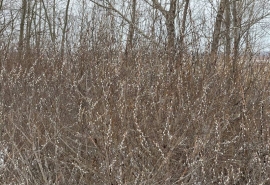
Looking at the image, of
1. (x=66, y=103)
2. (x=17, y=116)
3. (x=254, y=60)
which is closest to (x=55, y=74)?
(x=66, y=103)

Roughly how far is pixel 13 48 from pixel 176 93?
5.07 m

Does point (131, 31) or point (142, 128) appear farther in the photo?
point (131, 31)

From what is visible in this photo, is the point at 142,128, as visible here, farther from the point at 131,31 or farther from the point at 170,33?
the point at 131,31

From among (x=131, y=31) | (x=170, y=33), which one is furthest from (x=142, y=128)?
(x=131, y=31)

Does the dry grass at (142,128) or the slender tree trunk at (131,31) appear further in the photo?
the slender tree trunk at (131,31)

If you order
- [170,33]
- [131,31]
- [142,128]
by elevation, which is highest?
[131,31]

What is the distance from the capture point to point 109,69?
4.11 metres

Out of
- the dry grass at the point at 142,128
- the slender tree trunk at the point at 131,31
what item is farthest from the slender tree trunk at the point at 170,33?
the slender tree trunk at the point at 131,31

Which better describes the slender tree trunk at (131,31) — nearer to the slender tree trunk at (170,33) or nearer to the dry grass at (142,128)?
the dry grass at (142,128)

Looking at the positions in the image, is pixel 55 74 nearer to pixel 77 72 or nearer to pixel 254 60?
pixel 77 72

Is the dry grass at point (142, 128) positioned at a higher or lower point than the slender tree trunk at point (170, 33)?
lower

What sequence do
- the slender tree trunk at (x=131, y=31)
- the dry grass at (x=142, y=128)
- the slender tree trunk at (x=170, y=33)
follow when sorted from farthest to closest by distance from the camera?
the slender tree trunk at (x=131, y=31) < the slender tree trunk at (x=170, y=33) < the dry grass at (x=142, y=128)

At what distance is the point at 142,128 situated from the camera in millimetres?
3094

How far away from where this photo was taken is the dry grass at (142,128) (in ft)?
8.79
